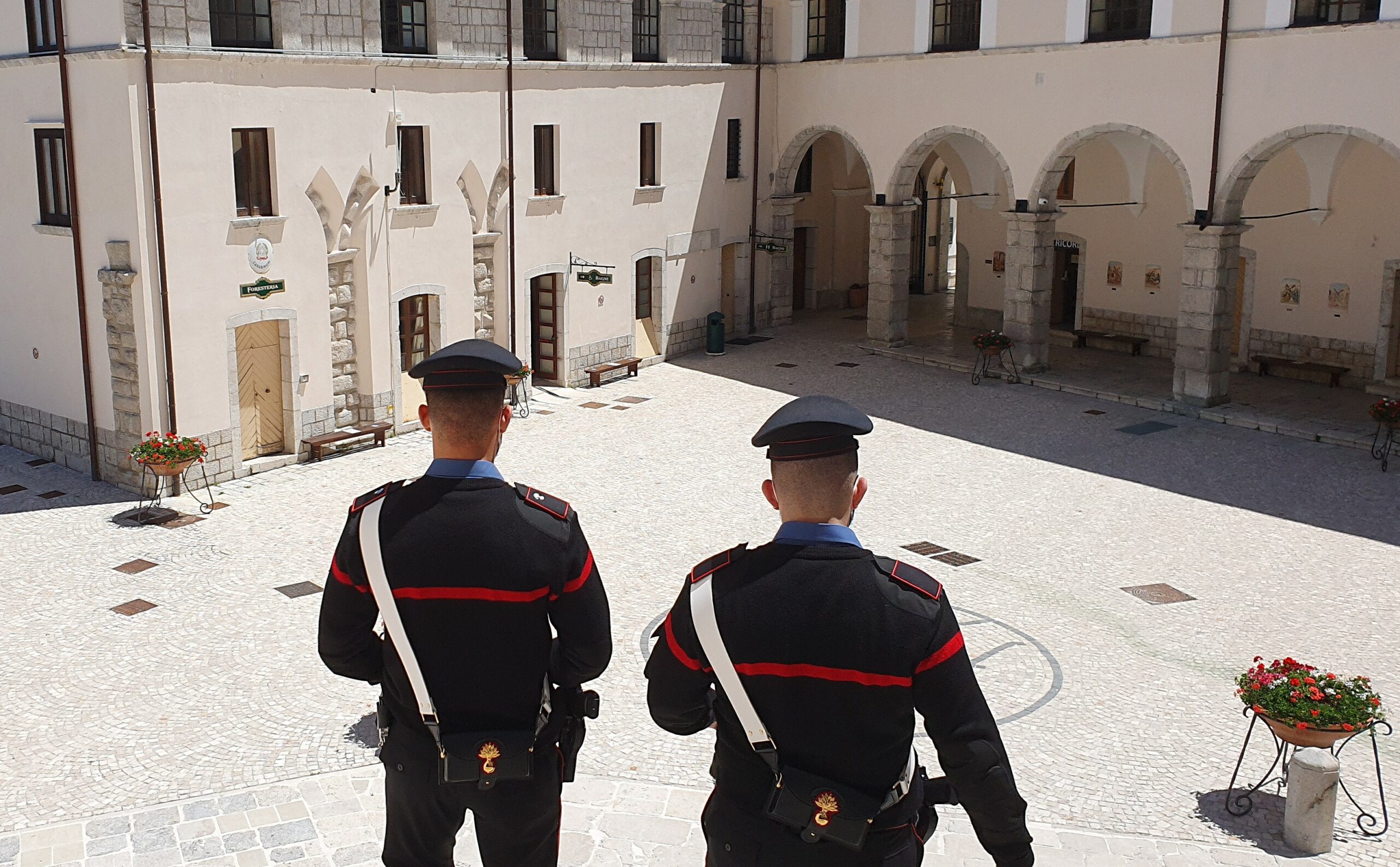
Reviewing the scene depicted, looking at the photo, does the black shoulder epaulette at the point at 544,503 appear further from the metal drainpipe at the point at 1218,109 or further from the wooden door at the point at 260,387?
the metal drainpipe at the point at 1218,109

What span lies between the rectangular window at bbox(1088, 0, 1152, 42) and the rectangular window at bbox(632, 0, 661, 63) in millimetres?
6804

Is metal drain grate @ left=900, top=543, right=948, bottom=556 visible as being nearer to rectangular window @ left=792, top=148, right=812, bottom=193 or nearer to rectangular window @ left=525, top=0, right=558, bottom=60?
rectangular window @ left=525, top=0, right=558, bottom=60

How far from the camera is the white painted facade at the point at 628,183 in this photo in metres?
15.5

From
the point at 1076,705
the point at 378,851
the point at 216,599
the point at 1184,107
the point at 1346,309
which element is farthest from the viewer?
the point at 1346,309

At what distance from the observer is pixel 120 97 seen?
14.7 m

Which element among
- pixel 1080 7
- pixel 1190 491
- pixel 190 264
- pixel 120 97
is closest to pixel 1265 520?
pixel 1190 491

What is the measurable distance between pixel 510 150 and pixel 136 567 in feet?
28.3

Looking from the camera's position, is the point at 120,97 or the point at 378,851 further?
the point at 120,97

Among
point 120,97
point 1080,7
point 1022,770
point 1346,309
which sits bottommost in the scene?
point 1022,770

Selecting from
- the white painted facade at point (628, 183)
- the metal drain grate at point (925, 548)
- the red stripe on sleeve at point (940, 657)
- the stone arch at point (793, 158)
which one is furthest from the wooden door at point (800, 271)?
the red stripe on sleeve at point (940, 657)

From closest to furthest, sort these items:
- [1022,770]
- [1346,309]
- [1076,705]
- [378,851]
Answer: [378,851]
[1022,770]
[1076,705]
[1346,309]

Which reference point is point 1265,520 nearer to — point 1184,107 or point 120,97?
point 1184,107

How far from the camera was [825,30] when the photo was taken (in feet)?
79.7

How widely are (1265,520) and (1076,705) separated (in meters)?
5.86
